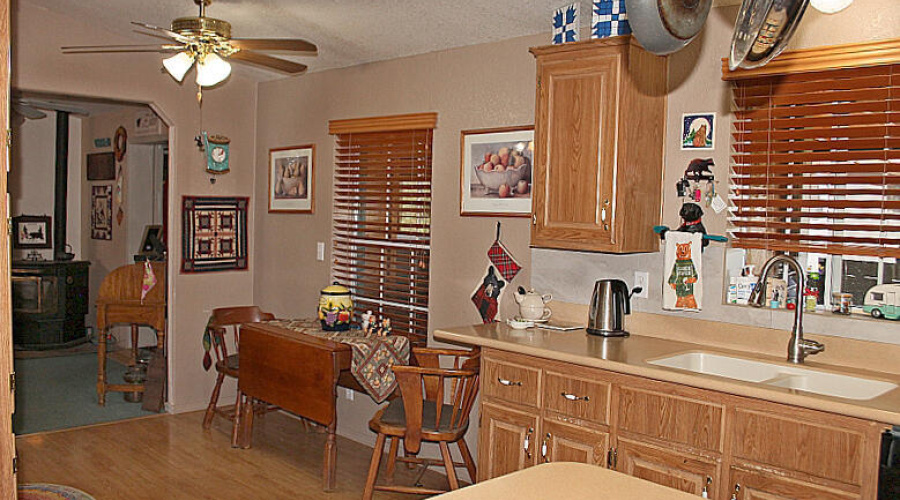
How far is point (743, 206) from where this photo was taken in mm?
3109

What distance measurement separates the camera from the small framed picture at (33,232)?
25.0 ft

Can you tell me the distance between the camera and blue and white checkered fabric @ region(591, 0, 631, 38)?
10.4 ft

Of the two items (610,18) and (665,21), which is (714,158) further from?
(665,21)

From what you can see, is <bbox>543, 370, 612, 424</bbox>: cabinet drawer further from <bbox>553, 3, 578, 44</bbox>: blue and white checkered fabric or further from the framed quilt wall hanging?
the framed quilt wall hanging

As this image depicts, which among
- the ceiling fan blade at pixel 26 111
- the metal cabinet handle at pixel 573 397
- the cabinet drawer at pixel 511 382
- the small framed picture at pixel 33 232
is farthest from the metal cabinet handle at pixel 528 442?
the small framed picture at pixel 33 232

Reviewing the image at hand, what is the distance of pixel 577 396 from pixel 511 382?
34cm

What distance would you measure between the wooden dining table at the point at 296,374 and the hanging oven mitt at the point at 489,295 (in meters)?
0.47

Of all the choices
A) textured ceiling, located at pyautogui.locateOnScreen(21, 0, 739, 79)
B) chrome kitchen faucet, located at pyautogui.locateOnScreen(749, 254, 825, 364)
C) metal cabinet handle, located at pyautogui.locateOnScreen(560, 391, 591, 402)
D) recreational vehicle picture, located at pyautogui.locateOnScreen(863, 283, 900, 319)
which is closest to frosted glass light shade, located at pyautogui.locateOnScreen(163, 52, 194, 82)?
textured ceiling, located at pyautogui.locateOnScreen(21, 0, 739, 79)

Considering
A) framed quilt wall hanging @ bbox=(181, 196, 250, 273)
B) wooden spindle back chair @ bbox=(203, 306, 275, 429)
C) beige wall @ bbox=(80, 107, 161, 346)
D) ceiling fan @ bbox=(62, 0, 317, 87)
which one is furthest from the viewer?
beige wall @ bbox=(80, 107, 161, 346)

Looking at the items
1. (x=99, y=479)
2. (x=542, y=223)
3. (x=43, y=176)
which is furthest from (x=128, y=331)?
(x=542, y=223)

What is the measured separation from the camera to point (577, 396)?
116 inches

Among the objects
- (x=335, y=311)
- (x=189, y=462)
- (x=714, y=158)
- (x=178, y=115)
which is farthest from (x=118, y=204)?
(x=714, y=158)

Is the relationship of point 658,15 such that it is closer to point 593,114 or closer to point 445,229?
point 593,114

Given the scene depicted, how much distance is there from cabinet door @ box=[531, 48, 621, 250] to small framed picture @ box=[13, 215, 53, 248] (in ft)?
20.0
